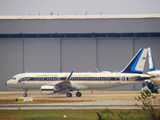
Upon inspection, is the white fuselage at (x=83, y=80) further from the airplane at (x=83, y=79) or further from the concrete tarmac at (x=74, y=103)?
the concrete tarmac at (x=74, y=103)

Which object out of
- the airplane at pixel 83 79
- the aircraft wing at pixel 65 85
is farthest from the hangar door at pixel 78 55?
the aircraft wing at pixel 65 85

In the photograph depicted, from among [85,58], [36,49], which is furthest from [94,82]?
[36,49]

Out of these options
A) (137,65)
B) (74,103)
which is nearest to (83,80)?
(137,65)

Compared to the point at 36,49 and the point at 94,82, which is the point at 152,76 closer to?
the point at 94,82

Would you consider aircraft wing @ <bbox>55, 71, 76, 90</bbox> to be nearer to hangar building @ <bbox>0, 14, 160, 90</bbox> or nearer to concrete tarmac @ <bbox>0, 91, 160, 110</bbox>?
concrete tarmac @ <bbox>0, 91, 160, 110</bbox>

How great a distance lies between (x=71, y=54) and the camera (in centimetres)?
6266

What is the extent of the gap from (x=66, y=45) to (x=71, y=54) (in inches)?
86.2

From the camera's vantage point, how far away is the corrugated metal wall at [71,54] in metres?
62.5

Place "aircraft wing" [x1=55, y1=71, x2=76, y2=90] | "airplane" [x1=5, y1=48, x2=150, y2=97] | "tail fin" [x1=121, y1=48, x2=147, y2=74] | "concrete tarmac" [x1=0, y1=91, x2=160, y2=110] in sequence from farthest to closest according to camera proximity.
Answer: "tail fin" [x1=121, y1=48, x2=147, y2=74], "airplane" [x1=5, y1=48, x2=150, y2=97], "aircraft wing" [x1=55, y1=71, x2=76, y2=90], "concrete tarmac" [x1=0, y1=91, x2=160, y2=110]

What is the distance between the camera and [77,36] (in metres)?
63.0

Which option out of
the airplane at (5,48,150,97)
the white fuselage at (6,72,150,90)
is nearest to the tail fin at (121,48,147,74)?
the airplane at (5,48,150,97)

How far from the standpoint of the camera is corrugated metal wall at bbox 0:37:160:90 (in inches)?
2461

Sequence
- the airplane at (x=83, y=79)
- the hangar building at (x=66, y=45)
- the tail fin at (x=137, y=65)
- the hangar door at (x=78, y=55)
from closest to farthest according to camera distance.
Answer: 1. the airplane at (x=83, y=79)
2. the tail fin at (x=137, y=65)
3. the hangar building at (x=66, y=45)
4. the hangar door at (x=78, y=55)

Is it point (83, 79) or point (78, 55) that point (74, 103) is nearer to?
point (83, 79)
